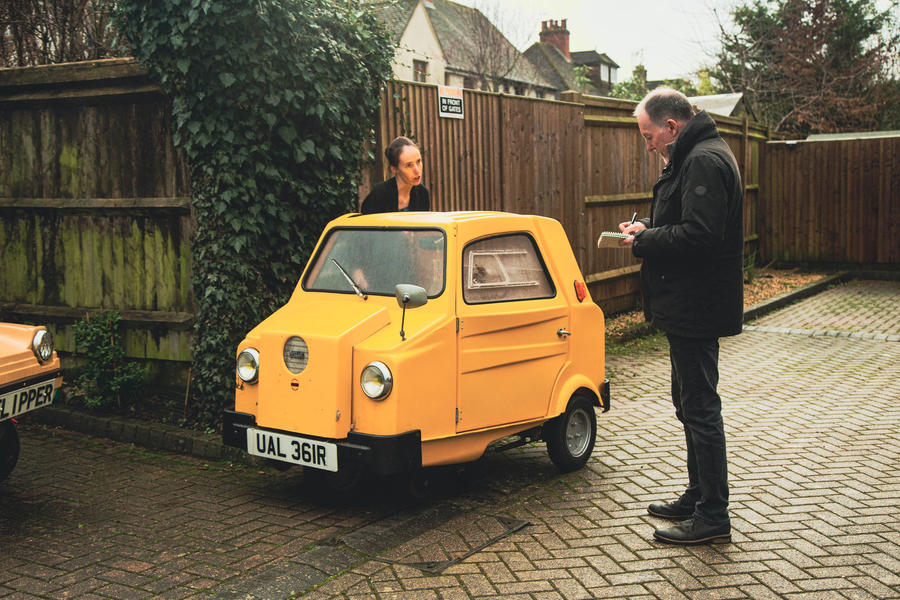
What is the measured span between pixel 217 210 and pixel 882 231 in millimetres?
14585

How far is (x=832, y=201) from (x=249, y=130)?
14.3m

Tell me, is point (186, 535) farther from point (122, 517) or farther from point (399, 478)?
point (399, 478)

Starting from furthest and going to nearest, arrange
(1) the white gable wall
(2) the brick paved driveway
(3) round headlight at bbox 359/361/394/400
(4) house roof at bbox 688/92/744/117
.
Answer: (1) the white gable wall, (4) house roof at bbox 688/92/744/117, (3) round headlight at bbox 359/361/394/400, (2) the brick paved driveway

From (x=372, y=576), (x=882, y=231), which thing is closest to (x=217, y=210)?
(x=372, y=576)

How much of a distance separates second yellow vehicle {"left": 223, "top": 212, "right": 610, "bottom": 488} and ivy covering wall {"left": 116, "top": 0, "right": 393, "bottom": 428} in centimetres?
98

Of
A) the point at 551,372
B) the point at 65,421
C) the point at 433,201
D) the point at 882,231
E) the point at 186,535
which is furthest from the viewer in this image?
the point at 882,231

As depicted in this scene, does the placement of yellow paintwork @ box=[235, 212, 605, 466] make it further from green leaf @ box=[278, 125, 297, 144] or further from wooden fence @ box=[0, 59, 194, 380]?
wooden fence @ box=[0, 59, 194, 380]

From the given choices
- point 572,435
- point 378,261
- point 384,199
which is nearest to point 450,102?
point 384,199

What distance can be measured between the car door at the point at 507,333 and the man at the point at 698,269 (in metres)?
0.95

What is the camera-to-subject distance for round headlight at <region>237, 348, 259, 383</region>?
4922mm

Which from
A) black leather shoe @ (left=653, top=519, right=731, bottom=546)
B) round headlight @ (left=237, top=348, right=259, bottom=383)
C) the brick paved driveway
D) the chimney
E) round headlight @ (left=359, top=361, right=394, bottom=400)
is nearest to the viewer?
the brick paved driveway

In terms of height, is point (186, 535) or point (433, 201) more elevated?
point (433, 201)

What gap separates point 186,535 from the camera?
4.54 m

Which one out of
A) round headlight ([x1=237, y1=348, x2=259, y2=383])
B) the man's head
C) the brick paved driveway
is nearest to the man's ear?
the man's head
